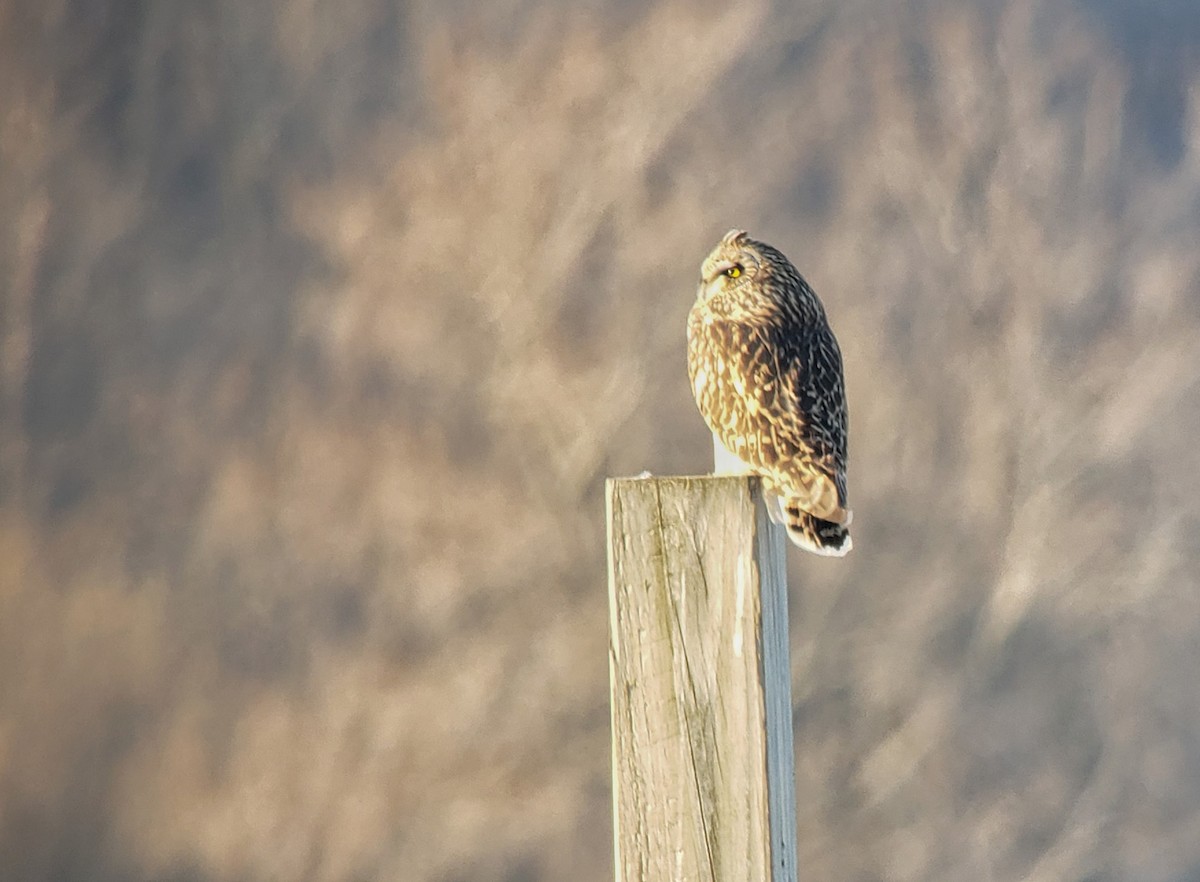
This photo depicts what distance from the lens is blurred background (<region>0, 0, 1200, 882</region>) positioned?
3.49 m

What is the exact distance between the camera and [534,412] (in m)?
3.58

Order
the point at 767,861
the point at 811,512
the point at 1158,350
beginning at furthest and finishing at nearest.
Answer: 1. the point at 1158,350
2. the point at 811,512
3. the point at 767,861

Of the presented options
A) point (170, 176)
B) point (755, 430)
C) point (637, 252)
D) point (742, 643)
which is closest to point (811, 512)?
point (755, 430)

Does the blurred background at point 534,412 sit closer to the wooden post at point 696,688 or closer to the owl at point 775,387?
the owl at point 775,387

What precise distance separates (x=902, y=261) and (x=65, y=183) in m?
2.14

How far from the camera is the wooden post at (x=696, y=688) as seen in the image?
1022mm

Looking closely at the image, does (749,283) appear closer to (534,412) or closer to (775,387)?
(775,387)

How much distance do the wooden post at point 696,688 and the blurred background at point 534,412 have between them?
8.12 feet

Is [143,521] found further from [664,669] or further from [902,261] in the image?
[664,669]

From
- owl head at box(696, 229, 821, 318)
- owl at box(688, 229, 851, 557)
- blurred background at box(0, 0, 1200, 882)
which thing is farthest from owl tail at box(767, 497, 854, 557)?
blurred background at box(0, 0, 1200, 882)

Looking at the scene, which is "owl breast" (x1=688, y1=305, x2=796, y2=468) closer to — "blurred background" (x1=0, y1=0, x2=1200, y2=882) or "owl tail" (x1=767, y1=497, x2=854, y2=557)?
"owl tail" (x1=767, y1=497, x2=854, y2=557)

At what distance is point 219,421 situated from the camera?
142 inches

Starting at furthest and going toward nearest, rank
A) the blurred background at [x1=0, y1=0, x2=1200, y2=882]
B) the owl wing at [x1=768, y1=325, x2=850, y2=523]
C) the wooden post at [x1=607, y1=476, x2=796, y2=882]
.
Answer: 1. the blurred background at [x1=0, y1=0, x2=1200, y2=882]
2. the owl wing at [x1=768, y1=325, x2=850, y2=523]
3. the wooden post at [x1=607, y1=476, x2=796, y2=882]

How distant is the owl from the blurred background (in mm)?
1772
